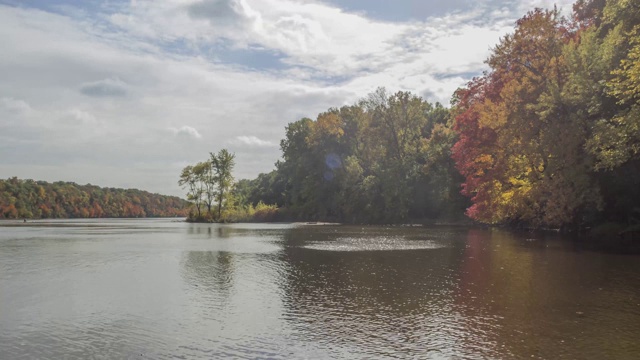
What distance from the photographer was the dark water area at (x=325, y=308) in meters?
10.1

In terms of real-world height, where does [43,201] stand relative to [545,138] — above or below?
below

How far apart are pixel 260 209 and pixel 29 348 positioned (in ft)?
324

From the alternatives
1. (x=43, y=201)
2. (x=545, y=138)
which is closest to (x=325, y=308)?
(x=545, y=138)

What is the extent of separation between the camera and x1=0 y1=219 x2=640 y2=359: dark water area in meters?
10.1

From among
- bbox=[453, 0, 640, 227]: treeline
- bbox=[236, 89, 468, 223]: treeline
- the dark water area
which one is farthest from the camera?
bbox=[236, 89, 468, 223]: treeline

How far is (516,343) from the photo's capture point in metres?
10.3

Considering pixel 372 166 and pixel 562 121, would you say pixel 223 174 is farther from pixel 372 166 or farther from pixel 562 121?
pixel 562 121

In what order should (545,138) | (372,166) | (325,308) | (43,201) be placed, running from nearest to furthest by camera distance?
(325,308) < (545,138) < (372,166) < (43,201)

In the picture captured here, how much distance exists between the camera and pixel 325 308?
1380cm

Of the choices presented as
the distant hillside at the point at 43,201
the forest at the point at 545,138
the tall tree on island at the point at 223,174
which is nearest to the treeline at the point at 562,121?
the forest at the point at 545,138

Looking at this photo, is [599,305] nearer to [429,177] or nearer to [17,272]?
[17,272]

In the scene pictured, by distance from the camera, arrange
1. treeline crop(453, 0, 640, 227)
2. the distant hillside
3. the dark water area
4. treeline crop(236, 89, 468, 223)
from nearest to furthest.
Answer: the dark water area
treeline crop(453, 0, 640, 227)
treeline crop(236, 89, 468, 223)
the distant hillside

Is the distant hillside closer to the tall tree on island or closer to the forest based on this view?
the tall tree on island

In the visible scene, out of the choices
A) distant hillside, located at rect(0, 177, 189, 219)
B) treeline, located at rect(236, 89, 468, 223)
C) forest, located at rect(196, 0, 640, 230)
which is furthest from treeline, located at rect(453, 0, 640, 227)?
distant hillside, located at rect(0, 177, 189, 219)
